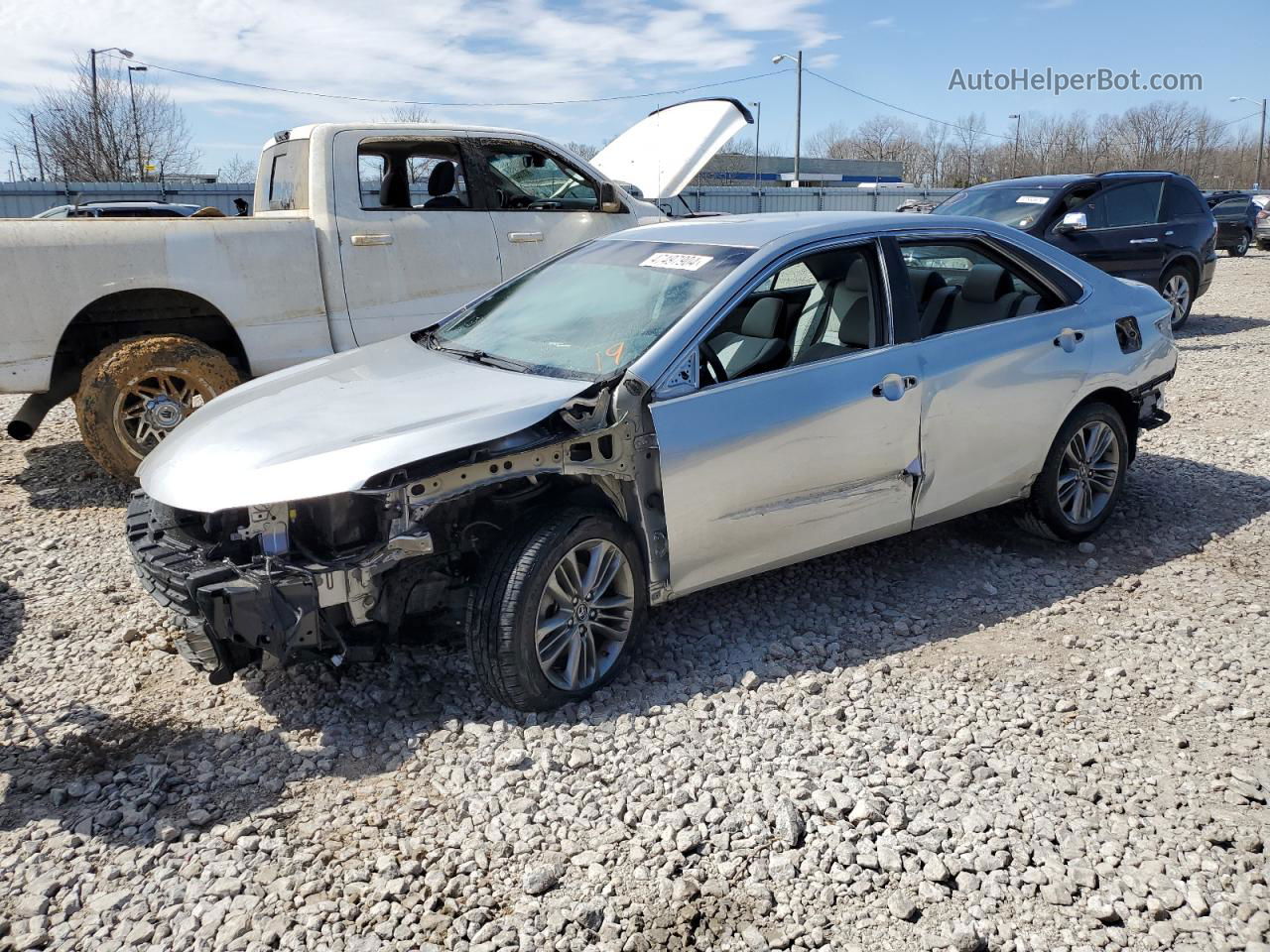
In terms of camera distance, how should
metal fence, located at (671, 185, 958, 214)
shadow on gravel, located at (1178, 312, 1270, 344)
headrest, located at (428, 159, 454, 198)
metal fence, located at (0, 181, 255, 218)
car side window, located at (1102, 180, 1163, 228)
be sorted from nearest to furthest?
headrest, located at (428, 159, 454, 198), car side window, located at (1102, 180, 1163, 228), shadow on gravel, located at (1178, 312, 1270, 344), metal fence, located at (0, 181, 255, 218), metal fence, located at (671, 185, 958, 214)

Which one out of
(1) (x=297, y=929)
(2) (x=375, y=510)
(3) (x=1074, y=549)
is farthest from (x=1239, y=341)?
(1) (x=297, y=929)

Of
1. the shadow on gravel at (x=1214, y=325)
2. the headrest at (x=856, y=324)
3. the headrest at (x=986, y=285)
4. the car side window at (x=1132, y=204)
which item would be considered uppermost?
the car side window at (x=1132, y=204)

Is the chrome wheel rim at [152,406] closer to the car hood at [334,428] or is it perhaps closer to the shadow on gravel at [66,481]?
the shadow on gravel at [66,481]

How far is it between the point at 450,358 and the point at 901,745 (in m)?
2.37

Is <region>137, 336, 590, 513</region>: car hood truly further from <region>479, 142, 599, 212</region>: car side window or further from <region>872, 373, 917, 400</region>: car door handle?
<region>479, 142, 599, 212</region>: car side window

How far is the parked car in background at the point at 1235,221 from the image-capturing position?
24812 millimetres

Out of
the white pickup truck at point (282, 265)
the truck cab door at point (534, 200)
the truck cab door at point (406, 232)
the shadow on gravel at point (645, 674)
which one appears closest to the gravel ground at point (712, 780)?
the shadow on gravel at point (645, 674)

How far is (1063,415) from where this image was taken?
4957mm

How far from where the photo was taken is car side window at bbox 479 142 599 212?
7305 millimetres

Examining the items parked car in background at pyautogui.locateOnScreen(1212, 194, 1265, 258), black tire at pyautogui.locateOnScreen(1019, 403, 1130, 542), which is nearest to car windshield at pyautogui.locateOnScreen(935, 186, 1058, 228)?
black tire at pyautogui.locateOnScreen(1019, 403, 1130, 542)

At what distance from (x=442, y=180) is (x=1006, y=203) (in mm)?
7005

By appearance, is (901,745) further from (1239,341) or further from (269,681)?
(1239,341)

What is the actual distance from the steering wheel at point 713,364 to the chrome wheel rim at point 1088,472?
2.09 meters

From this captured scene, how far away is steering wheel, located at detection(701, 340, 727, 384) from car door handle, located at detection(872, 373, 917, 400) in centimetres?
69
